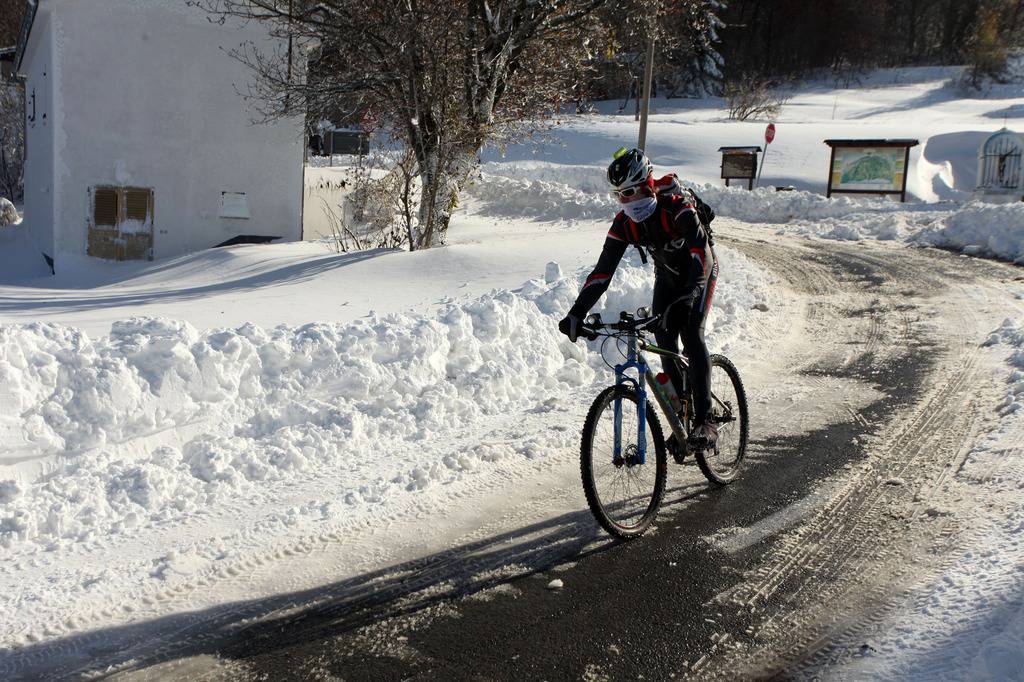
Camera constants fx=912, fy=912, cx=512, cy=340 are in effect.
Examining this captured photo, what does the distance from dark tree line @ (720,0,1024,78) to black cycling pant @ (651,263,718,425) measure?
66.3 meters

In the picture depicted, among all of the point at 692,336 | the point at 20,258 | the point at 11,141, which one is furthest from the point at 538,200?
the point at 11,141

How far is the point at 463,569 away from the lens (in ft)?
15.5

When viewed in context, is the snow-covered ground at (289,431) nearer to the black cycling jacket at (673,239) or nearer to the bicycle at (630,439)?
the bicycle at (630,439)

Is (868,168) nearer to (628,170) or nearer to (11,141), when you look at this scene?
Answer: (628,170)

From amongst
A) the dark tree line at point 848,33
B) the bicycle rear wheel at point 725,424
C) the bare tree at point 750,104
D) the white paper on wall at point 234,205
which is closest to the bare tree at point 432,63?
the white paper on wall at point 234,205

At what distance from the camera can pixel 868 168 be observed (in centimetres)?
2936

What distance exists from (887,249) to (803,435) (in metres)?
12.9

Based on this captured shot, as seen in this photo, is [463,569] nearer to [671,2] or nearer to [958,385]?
[958,385]

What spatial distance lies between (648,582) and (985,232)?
16.8 meters

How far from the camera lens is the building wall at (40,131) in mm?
18000

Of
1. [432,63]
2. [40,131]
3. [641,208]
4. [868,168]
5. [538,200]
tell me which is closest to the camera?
[641,208]

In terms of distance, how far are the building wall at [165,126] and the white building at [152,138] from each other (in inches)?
0.8

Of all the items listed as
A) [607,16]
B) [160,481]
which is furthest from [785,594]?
[607,16]

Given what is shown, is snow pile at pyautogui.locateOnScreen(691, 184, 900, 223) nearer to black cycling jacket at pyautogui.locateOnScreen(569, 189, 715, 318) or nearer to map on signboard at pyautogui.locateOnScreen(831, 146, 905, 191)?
map on signboard at pyautogui.locateOnScreen(831, 146, 905, 191)
